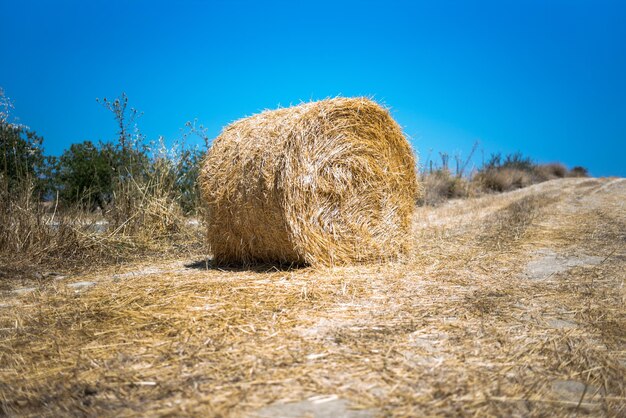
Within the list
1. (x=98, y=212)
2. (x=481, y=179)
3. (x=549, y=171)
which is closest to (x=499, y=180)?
(x=481, y=179)

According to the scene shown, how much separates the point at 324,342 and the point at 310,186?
A: 2.43 m

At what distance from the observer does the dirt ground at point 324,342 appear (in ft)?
6.32

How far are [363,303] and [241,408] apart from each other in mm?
1665

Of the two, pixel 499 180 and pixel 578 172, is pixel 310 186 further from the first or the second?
pixel 578 172

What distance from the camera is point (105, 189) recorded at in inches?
408

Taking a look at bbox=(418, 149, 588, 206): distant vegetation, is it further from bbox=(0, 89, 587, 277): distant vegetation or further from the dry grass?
bbox=(0, 89, 587, 277): distant vegetation

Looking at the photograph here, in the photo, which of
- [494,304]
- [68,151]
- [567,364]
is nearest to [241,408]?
[567,364]

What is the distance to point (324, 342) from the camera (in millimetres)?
2523

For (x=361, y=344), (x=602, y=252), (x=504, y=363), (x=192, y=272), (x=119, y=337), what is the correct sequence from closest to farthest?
(x=504, y=363), (x=361, y=344), (x=119, y=337), (x=192, y=272), (x=602, y=252)

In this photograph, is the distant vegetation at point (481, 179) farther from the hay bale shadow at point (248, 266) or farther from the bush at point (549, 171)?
the hay bale shadow at point (248, 266)

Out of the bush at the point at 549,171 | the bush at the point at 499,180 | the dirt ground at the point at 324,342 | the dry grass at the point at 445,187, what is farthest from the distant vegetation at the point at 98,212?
the bush at the point at 549,171

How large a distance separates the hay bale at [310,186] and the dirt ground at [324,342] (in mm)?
364

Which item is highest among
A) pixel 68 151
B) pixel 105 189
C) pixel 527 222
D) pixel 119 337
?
pixel 68 151

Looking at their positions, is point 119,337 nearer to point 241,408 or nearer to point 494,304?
point 241,408
